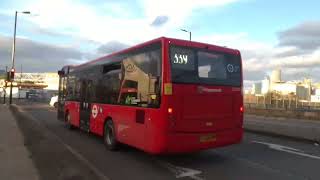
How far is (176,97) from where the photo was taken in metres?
11.0

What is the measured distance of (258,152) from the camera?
13.8m

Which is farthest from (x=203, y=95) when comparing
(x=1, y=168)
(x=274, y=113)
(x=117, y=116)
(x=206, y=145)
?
(x=274, y=113)

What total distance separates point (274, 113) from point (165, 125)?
37792 mm

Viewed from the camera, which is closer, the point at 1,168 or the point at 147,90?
the point at 1,168

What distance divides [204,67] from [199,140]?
1792mm

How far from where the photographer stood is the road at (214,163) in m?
10.2

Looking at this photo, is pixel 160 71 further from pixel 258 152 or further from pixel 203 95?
pixel 258 152

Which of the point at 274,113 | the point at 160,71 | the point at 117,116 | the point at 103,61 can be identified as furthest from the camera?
the point at 274,113

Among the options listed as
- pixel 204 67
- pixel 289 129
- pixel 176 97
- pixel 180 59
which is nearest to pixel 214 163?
pixel 176 97

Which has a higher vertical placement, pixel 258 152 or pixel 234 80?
pixel 234 80

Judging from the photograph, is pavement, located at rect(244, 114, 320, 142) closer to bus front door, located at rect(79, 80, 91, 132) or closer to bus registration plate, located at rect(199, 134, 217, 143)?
bus registration plate, located at rect(199, 134, 217, 143)

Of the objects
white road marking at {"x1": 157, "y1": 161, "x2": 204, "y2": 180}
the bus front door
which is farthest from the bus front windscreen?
the bus front door

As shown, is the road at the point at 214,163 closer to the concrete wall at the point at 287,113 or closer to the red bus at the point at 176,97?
the red bus at the point at 176,97

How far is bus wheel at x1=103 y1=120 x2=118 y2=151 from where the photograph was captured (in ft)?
45.6
